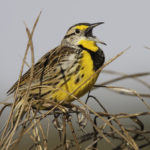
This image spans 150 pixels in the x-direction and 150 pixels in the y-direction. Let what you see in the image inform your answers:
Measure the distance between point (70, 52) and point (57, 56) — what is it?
10cm

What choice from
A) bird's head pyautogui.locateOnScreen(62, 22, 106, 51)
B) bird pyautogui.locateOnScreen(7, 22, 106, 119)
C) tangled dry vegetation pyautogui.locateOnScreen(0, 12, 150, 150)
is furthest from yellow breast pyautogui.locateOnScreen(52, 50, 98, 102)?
tangled dry vegetation pyautogui.locateOnScreen(0, 12, 150, 150)

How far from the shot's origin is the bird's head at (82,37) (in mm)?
2578

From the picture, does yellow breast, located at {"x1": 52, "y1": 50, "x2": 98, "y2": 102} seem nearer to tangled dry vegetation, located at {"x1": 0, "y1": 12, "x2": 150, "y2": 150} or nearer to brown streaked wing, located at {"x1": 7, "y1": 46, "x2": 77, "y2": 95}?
brown streaked wing, located at {"x1": 7, "y1": 46, "x2": 77, "y2": 95}

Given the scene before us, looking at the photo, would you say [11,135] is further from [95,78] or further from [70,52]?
[70,52]

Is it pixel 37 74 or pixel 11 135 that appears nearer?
pixel 11 135

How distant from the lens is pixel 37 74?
2.37 meters

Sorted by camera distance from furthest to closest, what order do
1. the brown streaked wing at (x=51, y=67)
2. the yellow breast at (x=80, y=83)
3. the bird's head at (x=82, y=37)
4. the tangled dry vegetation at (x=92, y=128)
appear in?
the bird's head at (x=82, y=37) → the brown streaked wing at (x=51, y=67) → the yellow breast at (x=80, y=83) → the tangled dry vegetation at (x=92, y=128)

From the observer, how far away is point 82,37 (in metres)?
2.71

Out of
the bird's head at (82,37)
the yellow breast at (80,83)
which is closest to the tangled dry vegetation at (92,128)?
the yellow breast at (80,83)

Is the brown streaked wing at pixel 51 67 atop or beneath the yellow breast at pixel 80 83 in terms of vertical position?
Result: atop

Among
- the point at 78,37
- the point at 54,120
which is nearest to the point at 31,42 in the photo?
the point at 54,120

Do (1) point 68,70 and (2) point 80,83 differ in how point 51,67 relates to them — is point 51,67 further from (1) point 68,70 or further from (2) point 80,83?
(2) point 80,83

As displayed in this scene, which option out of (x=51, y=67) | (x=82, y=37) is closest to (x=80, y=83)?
(x=51, y=67)

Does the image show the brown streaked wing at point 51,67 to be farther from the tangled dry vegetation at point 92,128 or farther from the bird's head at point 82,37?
the tangled dry vegetation at point 92,128
